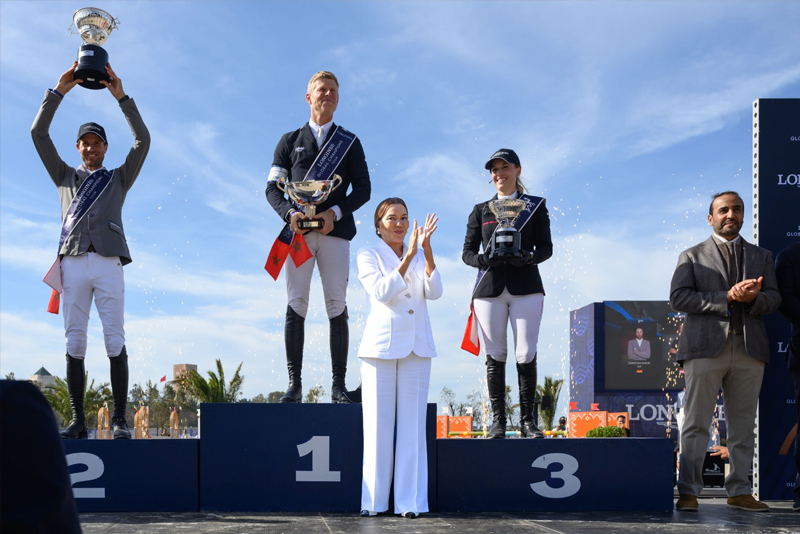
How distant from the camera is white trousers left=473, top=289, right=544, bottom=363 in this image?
5.32 meters

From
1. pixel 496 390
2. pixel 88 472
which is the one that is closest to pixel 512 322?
pixel 496 390

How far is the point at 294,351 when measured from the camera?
212 inches

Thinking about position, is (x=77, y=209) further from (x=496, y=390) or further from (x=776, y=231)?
(x=776, y=231)

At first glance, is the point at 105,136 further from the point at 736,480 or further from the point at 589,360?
the point at 589,360

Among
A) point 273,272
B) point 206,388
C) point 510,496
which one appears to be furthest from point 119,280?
point 206,388

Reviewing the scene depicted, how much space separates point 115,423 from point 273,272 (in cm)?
161

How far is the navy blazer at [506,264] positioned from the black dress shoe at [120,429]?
2.71 m

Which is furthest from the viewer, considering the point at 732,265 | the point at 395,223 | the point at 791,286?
the point at 791,286

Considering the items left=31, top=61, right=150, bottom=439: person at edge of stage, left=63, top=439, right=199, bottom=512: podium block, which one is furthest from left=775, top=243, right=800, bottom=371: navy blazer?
left=31, top=61, right=150, bottom=439: person at edge of stage

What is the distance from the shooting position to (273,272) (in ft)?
17.3

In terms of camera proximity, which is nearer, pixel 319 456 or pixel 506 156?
pixel 319 456

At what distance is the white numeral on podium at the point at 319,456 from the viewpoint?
16.9 ft

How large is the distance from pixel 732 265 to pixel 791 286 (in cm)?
53

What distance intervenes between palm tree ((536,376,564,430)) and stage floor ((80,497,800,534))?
104ft
